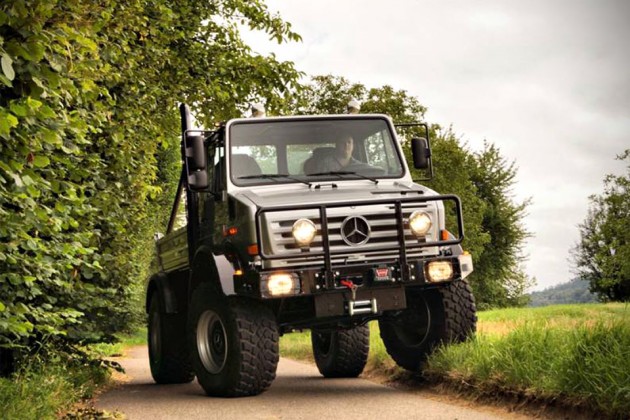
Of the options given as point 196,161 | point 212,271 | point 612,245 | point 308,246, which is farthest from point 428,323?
point 612,245

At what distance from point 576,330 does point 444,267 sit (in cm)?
134

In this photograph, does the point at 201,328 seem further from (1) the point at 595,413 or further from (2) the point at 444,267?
(1) the point at 595,413

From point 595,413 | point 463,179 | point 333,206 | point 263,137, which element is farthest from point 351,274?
point 463,179

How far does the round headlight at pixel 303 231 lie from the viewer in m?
7.87

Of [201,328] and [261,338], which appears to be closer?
[261,338]

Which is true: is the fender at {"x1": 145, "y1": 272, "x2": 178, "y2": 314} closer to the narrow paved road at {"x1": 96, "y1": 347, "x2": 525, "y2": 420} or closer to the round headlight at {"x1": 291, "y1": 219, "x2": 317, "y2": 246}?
the narrow paved road at {"x1": 96, "y1": 347, "x2": 525, "y2": 420}

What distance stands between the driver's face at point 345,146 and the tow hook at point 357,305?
182 cm

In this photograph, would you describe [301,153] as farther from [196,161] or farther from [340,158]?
[196,161]

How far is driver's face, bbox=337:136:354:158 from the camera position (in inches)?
362

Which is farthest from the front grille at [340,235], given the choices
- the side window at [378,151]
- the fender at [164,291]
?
the fender at [164,291]

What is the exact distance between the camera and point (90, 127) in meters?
7.23

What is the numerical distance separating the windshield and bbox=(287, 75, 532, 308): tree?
1070 inches

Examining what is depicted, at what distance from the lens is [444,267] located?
27.0 feet

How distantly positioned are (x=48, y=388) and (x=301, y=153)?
348 cm
